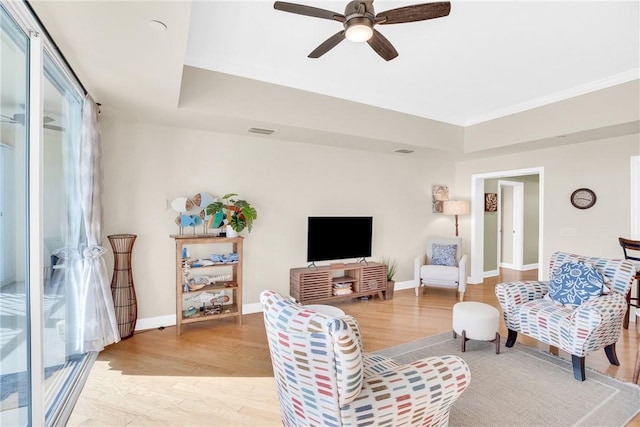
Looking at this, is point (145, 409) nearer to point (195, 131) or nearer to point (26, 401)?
point (26, 401)

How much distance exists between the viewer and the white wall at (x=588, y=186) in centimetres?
409

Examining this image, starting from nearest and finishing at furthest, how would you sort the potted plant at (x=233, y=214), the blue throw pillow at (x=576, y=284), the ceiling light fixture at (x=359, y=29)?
the ceiling light fixture at (x=359, y=29)
the blue throw pillow at (x=576, y=284)
the potted plant at (x=233, y=214)

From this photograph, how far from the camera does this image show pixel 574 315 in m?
2.57

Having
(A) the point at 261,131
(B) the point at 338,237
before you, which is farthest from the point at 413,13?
(B) the point at 338,237

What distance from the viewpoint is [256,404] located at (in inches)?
88.4

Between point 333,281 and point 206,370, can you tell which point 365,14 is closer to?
point 206,370

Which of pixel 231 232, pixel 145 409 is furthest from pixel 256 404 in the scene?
pixel 231 232

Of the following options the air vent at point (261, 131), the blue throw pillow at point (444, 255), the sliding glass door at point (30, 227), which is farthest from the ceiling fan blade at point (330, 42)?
the blue throw pillow at point (444, 255)

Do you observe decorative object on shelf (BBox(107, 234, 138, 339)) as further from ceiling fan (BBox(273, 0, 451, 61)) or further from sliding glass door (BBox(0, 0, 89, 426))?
ceiling fan (BBox(273, 0, 451, 61))

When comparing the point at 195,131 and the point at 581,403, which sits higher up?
the point at 195,131

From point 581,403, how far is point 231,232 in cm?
343

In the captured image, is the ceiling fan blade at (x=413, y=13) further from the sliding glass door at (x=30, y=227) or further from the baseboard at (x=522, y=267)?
the baseboard at (x=522, y=267)

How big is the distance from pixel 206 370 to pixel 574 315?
305cm

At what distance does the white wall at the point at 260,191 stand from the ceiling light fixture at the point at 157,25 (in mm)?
2096
